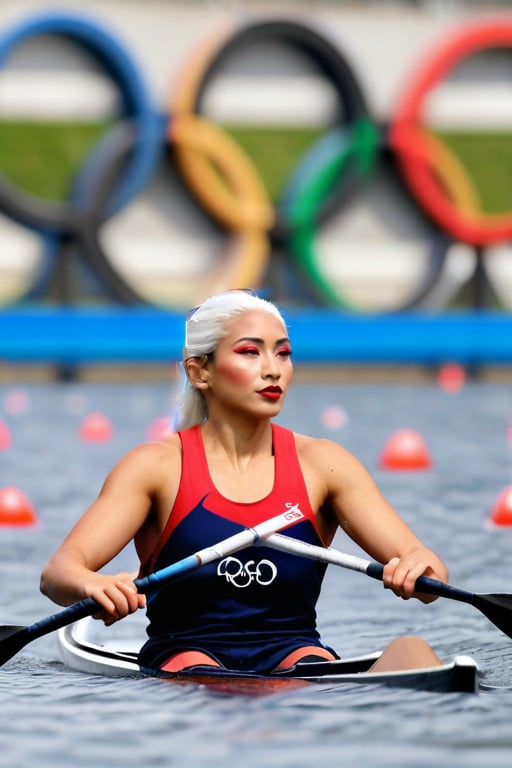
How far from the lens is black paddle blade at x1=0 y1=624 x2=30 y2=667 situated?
15.6 ft

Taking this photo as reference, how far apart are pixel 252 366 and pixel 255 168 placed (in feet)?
56.8

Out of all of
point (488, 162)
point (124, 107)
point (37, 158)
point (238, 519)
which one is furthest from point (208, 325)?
point (488, 162)

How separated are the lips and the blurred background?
1416 centimetres

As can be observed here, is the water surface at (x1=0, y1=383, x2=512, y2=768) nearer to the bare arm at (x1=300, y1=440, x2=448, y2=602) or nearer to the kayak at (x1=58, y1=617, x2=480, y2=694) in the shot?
the kayak at (x1=58, y1=617, x2=480, y2=694)

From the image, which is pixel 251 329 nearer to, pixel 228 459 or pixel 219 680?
pixel 228 459

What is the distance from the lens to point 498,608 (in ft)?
15.3

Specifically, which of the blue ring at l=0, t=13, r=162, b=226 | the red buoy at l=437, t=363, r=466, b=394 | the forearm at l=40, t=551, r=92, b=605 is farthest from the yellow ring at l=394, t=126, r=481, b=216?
the forearm at l=40, t=551, r=92, b=605

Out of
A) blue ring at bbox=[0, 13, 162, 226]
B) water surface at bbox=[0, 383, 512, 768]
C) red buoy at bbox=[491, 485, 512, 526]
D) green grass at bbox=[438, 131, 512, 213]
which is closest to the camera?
water surface at bbox=[0, 383, 512, 768]

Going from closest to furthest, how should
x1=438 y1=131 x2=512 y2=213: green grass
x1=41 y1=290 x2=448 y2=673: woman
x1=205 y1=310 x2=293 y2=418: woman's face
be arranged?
x1=41 y1=290 x2=448 y2=673: woman, x1=205 y1=310 x2=293 y2=418: woman's face, x1=438 y1=131 x2=512 y2=213: green grass

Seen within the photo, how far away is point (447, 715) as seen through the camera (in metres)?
4.13

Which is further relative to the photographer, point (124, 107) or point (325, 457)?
point (124, 107)

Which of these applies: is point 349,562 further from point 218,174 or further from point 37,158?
point 218,174

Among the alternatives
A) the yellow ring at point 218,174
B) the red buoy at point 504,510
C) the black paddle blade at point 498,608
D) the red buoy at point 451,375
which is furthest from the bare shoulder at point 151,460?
the yellow ring at point 218,174

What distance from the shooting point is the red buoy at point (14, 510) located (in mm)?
8461
